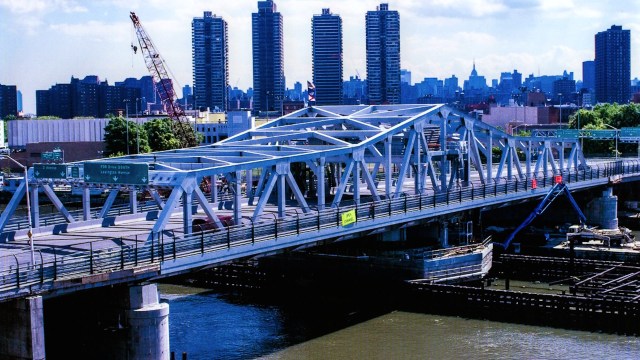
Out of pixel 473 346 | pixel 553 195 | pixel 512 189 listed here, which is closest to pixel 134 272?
pixel 473 346

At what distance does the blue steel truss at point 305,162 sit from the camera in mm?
51719

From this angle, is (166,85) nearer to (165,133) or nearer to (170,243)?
(165,133)

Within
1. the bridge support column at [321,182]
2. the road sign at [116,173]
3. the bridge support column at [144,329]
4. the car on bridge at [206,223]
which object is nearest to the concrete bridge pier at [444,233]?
the bridge support column at [321,182]

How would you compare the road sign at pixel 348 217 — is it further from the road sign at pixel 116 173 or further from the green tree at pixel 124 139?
the green tree at pixel 124 139

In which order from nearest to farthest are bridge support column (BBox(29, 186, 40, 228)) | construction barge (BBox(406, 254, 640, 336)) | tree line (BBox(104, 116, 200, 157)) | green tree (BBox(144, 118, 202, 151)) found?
bridge support column (BBox(29, 186, 40, 228)) < construction barge (BBox(406, 254, 640, 336)) < tree line (BBox(104, 116, 200, 157)) < green tree (BBox(144, 118, 202, 151))

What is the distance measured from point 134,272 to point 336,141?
79.6 ft

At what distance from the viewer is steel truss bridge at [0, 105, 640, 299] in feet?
145

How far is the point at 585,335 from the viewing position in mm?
56438

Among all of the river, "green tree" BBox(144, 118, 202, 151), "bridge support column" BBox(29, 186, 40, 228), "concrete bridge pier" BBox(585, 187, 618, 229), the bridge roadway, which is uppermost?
"green tree" BBox(144, 118, 202, 151)

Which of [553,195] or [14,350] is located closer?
[14,350]

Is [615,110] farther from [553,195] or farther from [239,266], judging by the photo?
[239,266]

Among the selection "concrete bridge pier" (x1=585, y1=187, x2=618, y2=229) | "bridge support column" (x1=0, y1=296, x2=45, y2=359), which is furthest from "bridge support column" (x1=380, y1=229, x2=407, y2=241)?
"bridge support column" (x1=0, y1=296, x2=45, y2=359)

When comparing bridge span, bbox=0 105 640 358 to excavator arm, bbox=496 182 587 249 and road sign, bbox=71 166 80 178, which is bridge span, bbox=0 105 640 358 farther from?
excavator arm, bbox=496 182 587 249

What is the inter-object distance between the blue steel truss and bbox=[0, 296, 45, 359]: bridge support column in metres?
7.74
